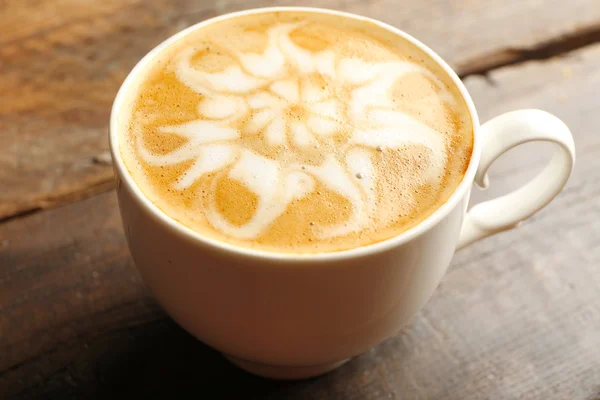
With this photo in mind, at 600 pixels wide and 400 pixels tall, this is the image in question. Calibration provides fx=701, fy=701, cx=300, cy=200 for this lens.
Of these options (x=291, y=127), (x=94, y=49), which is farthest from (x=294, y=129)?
(x=94, y=49)

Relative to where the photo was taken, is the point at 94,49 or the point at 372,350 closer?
the point at 372,350

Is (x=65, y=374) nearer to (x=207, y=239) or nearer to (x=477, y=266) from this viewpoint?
(x=207, y=239)

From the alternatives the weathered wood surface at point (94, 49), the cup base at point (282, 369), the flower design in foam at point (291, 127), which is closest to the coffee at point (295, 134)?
the flower design in foam at point (291, 127)

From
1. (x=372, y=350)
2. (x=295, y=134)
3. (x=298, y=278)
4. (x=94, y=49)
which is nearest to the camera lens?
(x=298, y=278)

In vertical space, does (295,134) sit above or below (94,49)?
above

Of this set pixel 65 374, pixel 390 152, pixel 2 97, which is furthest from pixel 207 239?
pixel 2 97

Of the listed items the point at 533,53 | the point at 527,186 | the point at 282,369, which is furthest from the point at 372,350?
the point at 533,53

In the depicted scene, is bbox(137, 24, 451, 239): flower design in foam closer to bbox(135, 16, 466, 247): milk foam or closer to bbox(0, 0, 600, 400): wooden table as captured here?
bbox(135, 16, 466, 247): milk foam

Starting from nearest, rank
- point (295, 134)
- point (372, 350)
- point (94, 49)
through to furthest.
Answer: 1. point (295, 134)
2. point (372, 350)
3. point (94, 49)

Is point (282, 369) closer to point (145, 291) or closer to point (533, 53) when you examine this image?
point (145, 291)
